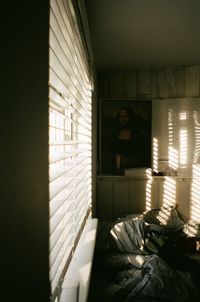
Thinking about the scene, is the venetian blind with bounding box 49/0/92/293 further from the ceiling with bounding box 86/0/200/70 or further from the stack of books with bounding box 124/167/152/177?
the stack of books with bounding box 124/167/152/177

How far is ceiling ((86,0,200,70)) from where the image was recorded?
1.83 meters

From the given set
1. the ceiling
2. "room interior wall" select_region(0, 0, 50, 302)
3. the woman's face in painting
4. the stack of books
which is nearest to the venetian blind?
"room interior wall" select_region(0, 0, 50, 302)

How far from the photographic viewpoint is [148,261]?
183 cm

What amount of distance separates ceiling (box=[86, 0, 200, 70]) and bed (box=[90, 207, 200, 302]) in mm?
1658

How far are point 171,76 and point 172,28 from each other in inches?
48.7

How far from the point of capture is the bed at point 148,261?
161 centimetres

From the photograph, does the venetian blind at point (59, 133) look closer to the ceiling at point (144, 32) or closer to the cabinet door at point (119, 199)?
the ceiling at point (144, 32)

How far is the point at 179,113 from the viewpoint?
3.31 metres

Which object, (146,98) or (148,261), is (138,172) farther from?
(148,261)

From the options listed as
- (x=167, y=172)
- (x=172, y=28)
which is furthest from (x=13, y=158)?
(x=167, y=172)

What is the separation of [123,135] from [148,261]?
1.83 meters

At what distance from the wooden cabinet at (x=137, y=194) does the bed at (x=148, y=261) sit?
475 mm

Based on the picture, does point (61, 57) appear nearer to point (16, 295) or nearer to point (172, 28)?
point (16, 295)

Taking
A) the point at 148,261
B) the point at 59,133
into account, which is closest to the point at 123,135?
the point at 148,261
